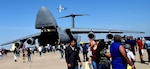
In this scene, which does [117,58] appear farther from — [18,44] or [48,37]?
[18,44]

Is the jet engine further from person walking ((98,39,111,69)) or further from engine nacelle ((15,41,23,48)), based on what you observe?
person walking ((98,39,111,69))

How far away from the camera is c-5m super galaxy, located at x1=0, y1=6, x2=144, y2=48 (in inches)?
1484

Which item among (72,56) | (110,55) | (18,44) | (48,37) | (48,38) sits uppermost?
(110,55)

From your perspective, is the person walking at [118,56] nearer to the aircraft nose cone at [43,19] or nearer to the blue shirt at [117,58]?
the blue shirt at [117,58]

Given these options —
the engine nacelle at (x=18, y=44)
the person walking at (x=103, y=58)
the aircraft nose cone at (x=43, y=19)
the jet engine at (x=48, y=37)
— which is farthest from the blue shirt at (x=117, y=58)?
the engine nacelle at (x=18, y=44)

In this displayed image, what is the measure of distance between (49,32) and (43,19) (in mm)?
2381

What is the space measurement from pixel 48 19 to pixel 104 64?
28.4m

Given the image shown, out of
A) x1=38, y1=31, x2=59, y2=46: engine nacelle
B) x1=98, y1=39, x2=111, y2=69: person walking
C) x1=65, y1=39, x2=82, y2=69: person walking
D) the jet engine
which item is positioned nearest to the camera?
x1=98, y1=39, x2=111, y2=69: person walking

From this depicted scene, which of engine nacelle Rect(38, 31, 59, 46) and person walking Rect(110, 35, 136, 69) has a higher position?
person walking Rect(110, 35, 136, 69)

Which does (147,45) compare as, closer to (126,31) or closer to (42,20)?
(42,20)

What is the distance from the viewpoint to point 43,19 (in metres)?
37.7

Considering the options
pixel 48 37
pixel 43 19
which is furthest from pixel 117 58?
pixel 48 37

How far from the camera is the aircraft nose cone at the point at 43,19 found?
123 feet

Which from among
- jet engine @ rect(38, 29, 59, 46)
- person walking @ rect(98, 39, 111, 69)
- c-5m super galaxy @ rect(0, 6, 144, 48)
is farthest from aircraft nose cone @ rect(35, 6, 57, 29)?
person walking @ rect(98, 39, 111, 69)
